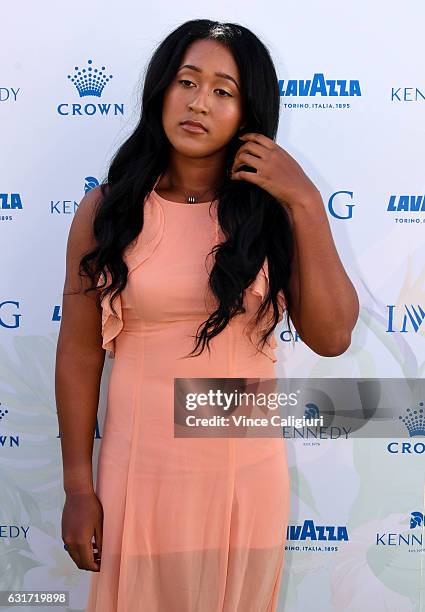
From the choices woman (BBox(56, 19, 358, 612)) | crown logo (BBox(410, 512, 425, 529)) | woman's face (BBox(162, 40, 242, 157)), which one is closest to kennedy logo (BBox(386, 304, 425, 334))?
crown logo (BBox(410, 512, 425, 529))

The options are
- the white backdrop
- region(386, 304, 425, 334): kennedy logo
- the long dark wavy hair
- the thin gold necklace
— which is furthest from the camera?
region(386, 304, 425, 334): kennedy logo

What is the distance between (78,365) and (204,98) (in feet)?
1.94

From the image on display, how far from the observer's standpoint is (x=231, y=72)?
4.64 feet

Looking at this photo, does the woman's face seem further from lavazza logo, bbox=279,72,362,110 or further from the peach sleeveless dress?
lavazza logo, bbox=279,72,362,110

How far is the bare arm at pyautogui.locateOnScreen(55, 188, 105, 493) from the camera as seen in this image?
146 cm

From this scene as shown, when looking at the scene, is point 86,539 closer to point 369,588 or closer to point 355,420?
point 355,420

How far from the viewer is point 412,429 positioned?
212 cm

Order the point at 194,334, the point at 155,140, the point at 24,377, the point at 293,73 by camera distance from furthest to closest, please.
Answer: the point at 24,377, the point at 293,73, the point at 155,140, the point at 194,334

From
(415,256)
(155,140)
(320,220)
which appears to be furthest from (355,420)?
(155,140)

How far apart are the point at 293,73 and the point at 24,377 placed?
1.16m

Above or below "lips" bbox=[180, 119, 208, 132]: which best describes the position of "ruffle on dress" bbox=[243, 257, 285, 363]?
below

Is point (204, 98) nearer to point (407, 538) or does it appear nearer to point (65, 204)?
point (65, 204)

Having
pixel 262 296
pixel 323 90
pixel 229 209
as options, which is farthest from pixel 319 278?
pixel 323 90

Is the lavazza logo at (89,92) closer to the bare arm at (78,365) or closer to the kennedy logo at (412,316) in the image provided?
the bare arm at (78,365)
